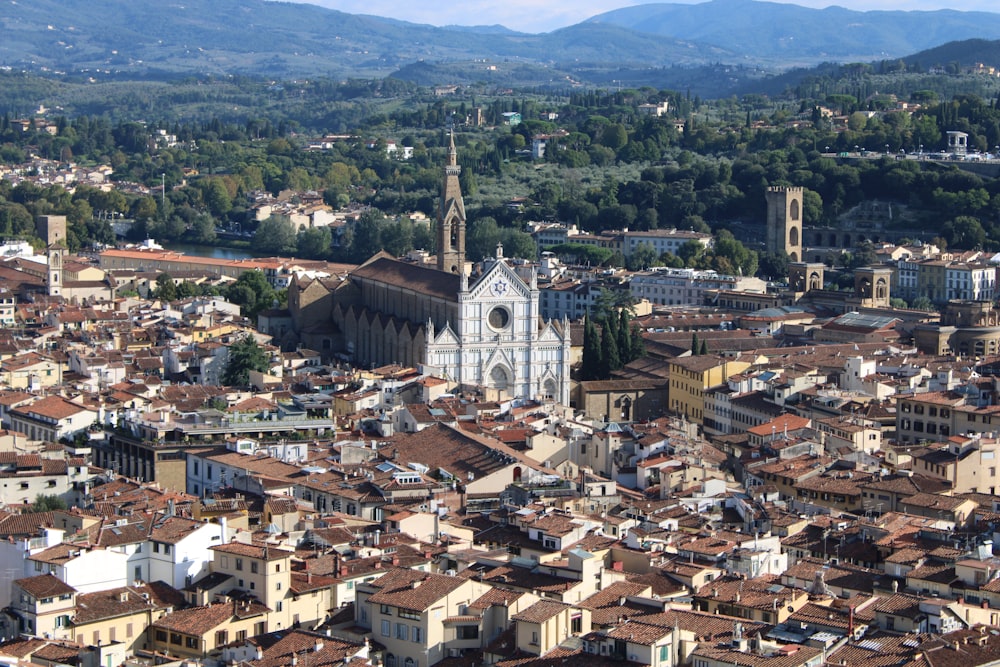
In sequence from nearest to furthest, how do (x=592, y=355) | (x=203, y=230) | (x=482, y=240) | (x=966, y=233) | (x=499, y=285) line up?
(x=499, y=285), (x=592, y=355), (x=966, y=233), (x=482, y=240), (x=203, y=230)

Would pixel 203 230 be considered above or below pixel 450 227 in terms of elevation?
below

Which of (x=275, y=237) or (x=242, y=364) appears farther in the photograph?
(x=275, y=237)

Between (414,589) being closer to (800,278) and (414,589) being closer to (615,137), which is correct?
(800,278)

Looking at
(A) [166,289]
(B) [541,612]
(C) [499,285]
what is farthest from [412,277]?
(B) [541,612]

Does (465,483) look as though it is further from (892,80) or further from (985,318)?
(892,80)

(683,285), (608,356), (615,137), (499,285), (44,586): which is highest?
(615,137)

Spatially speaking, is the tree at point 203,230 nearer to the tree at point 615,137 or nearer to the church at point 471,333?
the tree at point 615,137

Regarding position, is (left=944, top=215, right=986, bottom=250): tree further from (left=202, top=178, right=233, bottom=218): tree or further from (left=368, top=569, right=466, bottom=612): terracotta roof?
(left=368, top=569, right=466, bottom=612): terracotta roof

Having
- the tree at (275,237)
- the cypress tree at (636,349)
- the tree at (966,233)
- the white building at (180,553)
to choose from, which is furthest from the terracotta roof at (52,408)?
the tree at (275,237)

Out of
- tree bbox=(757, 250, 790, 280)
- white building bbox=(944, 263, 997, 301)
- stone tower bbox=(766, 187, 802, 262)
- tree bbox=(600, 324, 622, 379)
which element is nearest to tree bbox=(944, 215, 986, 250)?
stone tower bbox=(766, 187, 802, 262)
